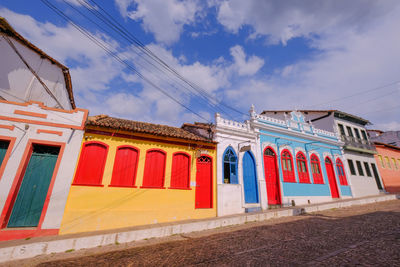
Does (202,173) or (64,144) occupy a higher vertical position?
(64,144)

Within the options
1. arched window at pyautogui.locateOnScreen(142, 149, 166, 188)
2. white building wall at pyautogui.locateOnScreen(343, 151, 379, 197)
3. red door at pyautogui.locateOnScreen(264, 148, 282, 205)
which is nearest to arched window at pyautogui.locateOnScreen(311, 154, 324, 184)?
white building wall at pyautogui.locateOnScreen(343, 151, 379, 197)

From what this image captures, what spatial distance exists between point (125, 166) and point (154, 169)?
141 centimetres

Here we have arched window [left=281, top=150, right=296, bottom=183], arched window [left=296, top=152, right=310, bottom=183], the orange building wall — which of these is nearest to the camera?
arched window [left=281, top=150, right=296, bottom=183]

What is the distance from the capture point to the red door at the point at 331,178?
52.5 feet

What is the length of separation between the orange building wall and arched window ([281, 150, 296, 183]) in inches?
584

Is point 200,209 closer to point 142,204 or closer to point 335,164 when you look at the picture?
point 142,204

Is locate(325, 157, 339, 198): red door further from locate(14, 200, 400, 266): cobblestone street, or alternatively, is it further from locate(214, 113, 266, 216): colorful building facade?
locate(14, 200, 400, 266): cobblestone street

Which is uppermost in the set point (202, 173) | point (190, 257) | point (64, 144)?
point (64, 144)

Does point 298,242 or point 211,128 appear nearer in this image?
point 298,242

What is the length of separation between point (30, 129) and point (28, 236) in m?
4.02

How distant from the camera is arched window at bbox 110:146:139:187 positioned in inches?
321

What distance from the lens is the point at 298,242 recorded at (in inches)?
217

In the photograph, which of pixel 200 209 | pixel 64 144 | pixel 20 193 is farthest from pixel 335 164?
pixel 20 193

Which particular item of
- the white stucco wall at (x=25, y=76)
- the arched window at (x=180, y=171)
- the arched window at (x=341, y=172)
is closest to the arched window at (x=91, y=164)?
the arched window at (x=180, y=171)
